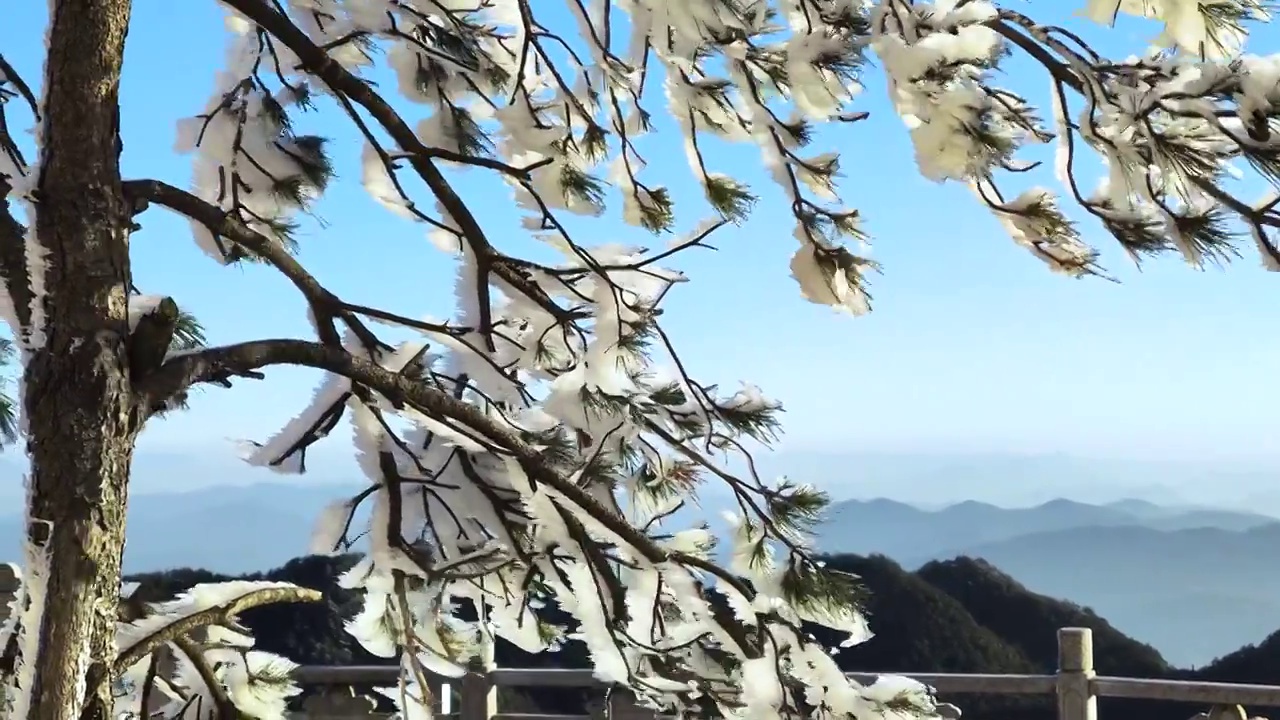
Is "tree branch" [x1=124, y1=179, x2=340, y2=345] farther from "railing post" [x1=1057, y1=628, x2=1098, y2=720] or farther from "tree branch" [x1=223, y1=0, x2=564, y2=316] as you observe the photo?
"railing post" [x1=1057, y1=628, x2=1098, y2=720]

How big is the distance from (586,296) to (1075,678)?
3.00m

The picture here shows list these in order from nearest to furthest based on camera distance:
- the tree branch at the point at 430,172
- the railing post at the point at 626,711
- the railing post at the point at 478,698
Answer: the tree branch at the point at 430,172
the railing post at the point at 626,711
the railing post at the point at 478,698

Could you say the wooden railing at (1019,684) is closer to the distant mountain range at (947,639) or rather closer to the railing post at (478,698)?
the railing post at (478,698)

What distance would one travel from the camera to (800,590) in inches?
67.6

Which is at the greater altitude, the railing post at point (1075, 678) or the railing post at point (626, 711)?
the railing post at point (1075, 678)

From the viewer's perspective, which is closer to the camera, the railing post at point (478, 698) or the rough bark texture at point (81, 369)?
the rough bark texture at point (81, 369)

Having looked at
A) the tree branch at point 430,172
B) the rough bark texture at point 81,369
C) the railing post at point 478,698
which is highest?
the tree branch at point 430,172

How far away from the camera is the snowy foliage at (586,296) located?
1.30 metres

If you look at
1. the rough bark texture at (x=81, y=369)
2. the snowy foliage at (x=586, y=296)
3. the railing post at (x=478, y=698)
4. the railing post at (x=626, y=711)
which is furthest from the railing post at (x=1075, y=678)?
the rough bark texture at (x=81, y=369)

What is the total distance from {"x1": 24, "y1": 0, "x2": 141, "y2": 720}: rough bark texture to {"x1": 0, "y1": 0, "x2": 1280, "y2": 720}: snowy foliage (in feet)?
0.13

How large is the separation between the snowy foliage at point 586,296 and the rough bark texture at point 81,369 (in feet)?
0.13

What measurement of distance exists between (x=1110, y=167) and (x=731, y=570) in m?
0.83

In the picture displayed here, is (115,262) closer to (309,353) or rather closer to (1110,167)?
(309,353)

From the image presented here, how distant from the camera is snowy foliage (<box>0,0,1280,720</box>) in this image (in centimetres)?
130
